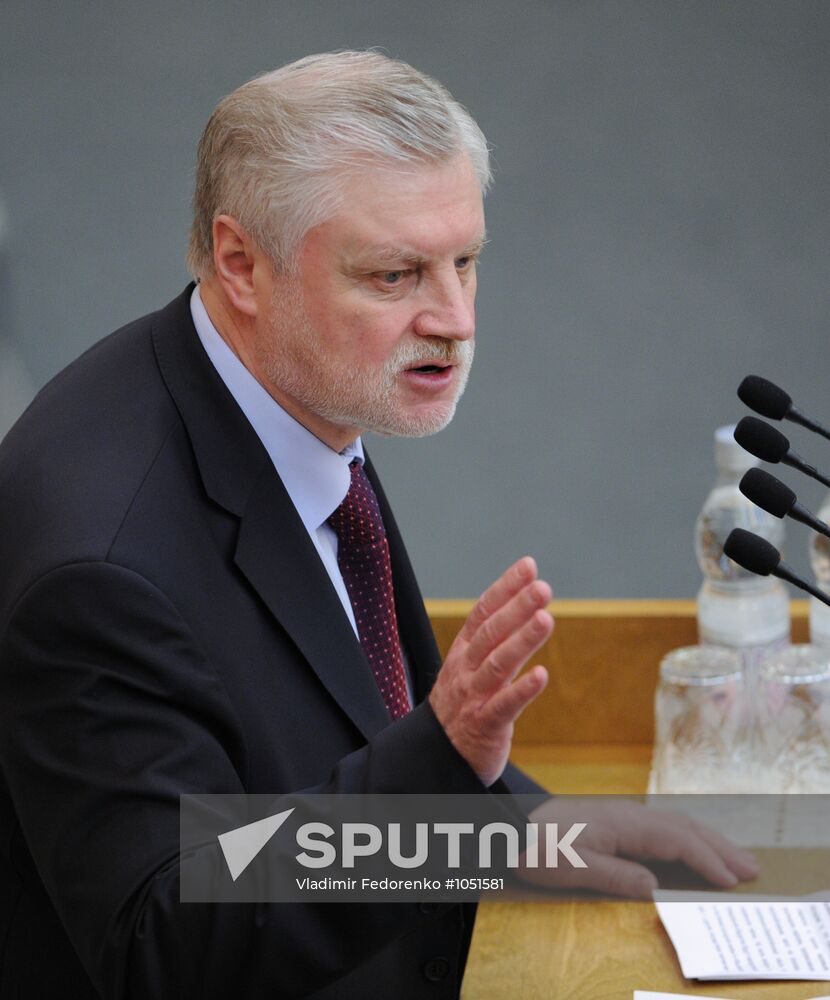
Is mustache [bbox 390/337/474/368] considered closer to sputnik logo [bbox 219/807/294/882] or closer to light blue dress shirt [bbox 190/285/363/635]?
light blue dress shirt [bbox 190/285/363/635]

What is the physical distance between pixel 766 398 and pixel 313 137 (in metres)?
0.49

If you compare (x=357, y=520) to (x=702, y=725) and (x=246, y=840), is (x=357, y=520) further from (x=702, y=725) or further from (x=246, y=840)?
(x=702, y=725)

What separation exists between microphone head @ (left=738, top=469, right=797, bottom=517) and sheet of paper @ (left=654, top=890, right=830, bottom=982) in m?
0.42

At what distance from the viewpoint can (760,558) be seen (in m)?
1.24

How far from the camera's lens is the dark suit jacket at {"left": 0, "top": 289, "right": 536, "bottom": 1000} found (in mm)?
1113

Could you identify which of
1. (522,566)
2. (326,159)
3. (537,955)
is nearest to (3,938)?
(537,955)

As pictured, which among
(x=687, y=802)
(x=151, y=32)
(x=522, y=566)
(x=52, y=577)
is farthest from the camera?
(x=151, y=32)

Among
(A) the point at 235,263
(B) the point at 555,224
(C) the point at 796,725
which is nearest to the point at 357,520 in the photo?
(A) the point at 235,263

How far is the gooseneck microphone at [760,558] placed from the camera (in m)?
1.23

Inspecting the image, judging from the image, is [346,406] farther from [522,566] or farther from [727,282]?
[727,282]

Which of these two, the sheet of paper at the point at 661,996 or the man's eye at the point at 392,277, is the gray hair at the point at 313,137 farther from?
the sheet of paper at the point at 661,996

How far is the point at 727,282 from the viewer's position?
10.6ft

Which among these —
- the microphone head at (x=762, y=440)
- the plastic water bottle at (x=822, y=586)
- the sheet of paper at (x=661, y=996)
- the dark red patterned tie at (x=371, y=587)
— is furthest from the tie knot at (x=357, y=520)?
the plastic water bottle at (x=822, y=586)

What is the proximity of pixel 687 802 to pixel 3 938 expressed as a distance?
2.68 feet
